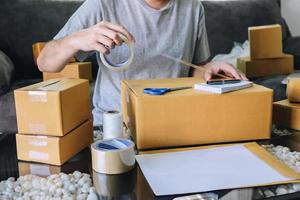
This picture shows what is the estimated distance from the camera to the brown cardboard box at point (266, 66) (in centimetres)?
192

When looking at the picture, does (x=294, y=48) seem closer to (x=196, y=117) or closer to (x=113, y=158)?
(x=196, y=117)

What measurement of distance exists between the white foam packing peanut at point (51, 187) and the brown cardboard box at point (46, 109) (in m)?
0.10

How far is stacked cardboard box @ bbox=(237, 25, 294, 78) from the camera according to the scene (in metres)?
1.86

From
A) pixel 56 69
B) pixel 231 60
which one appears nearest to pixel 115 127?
pixel 56 69

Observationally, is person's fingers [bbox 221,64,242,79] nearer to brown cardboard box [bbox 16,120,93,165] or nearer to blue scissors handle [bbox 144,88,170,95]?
blue scissors handle [bbox 144,88,170,95]

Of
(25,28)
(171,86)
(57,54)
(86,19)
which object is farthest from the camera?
(25,28)

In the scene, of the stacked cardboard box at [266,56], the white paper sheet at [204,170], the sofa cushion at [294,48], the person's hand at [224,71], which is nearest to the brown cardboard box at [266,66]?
the stacked cardboard box at [266,56]

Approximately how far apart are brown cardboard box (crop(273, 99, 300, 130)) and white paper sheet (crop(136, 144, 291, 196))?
218 millimetres

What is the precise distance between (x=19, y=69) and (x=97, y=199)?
1664mm

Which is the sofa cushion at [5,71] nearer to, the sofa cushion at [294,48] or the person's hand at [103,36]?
the person's hand at [103,36]

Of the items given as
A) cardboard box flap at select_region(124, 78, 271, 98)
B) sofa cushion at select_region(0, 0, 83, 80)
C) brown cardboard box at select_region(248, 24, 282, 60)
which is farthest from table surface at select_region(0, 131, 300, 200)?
sofa cushion at select_region(0, 0, 83, 80)

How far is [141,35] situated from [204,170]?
604mm

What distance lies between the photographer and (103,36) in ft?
2.60

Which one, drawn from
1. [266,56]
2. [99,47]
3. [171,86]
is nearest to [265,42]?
[266,56]
